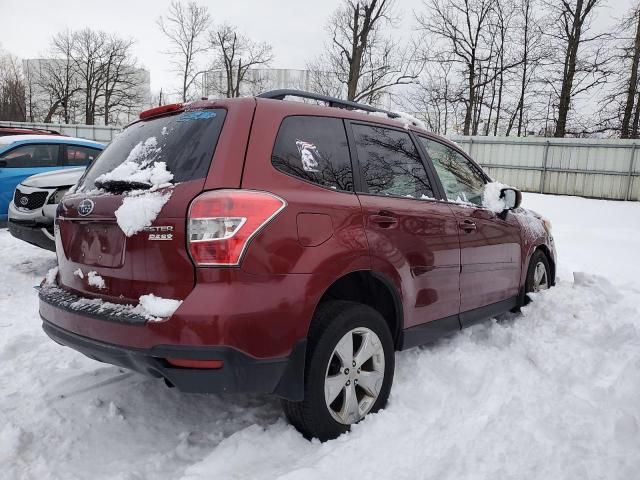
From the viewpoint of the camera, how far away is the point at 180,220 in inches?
84.7

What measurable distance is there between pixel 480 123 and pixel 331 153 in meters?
34.6

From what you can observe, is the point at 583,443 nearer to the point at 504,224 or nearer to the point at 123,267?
the point at 504,224

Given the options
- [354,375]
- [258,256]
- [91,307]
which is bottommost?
[354,375]

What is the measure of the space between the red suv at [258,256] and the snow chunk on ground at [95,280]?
14mm

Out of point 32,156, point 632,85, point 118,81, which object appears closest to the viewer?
point 32,156

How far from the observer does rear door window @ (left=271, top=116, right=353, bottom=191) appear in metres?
2.44

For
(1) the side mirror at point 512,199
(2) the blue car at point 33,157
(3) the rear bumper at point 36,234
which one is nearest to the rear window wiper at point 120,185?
(1) the side mirror at point 512,199

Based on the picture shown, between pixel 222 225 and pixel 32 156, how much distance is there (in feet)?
23.6

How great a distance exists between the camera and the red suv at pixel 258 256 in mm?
2127

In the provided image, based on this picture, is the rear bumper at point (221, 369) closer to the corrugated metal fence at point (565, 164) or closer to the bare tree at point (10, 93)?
the corrugated metal fence at point (565, 164)

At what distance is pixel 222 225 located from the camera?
2123 millimetres

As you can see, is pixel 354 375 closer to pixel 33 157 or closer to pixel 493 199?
pixel 493 199

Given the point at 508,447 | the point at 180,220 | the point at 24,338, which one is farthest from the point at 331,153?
the point at 24,338

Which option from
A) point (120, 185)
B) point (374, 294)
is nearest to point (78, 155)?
point (120, 185)
